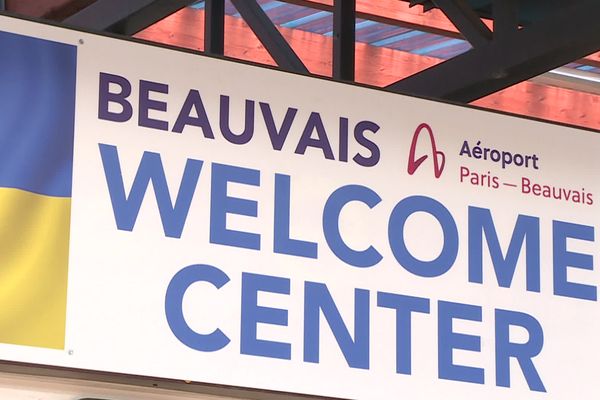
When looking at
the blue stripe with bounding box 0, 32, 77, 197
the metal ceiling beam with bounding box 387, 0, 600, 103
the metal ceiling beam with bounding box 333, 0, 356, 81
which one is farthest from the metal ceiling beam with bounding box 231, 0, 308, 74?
the blue stripe with bounding box 0, 32, 77, 197

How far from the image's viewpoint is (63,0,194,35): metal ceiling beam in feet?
19.0

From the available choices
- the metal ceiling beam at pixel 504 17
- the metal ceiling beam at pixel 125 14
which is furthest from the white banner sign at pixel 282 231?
the metal ceiling beam at pixel 125 14

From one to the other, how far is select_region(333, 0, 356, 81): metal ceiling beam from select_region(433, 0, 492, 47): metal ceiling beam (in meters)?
0.35

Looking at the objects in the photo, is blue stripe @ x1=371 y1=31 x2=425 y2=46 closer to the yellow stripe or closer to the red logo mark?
the red logo mark

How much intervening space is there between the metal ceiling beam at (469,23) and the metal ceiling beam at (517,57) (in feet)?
0.22

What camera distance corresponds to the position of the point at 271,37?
5660mm

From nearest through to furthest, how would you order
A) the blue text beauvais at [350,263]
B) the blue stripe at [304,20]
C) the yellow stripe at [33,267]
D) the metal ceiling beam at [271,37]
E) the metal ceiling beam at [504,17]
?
the yellow stripe at [33,267], the blue text beauvais at [350,263], the metal ceiling beam at [504,17], the metal ceiling beam at [271,37], the blue stripe at [304,20]

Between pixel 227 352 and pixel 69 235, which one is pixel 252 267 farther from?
pixel 69 235

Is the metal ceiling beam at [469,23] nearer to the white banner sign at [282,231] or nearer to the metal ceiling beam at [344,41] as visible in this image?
the metal ceiling beam at [344,41]

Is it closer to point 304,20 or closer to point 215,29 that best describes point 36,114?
point 215,29

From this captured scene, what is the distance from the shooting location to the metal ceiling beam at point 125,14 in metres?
5.79

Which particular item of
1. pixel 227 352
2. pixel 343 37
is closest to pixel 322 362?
pixel 227 352

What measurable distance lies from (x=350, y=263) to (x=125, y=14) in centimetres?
210

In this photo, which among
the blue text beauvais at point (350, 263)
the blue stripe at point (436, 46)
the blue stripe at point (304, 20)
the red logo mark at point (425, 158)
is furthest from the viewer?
the blue stripe at point (436, 46)
